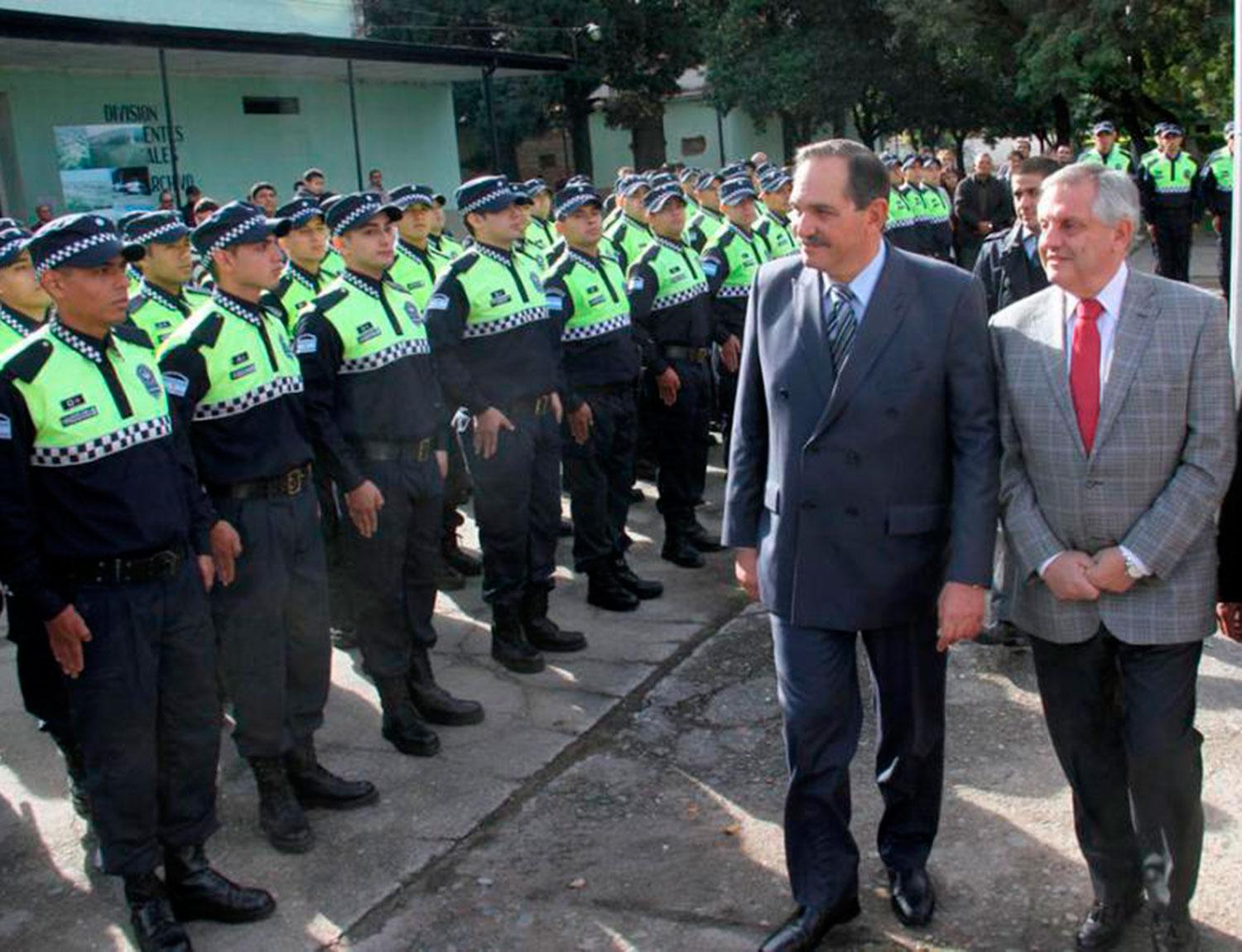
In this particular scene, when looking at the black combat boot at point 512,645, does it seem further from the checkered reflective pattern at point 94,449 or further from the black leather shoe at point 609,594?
the checkered reflective pattern at point 94,449

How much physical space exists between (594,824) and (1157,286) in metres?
2.48

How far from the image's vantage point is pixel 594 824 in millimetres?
4582

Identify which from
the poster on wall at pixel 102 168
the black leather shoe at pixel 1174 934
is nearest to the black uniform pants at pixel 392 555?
the black leather shoe at pixel 1174 934

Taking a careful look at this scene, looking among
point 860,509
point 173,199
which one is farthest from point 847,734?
point 173,199

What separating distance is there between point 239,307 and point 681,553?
3.58m

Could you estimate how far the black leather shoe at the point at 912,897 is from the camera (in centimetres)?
376

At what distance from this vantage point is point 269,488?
4543mm

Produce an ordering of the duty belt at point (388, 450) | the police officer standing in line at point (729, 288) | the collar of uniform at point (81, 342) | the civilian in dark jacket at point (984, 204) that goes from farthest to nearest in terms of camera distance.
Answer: the civilian in dark jacket at point (984, 204)
the police officer standing in line at point (729, 288)
the duty belt at point (388, 450)
the collar of uniform at point (81, 342)

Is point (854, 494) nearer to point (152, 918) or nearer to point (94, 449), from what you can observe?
point (94, 449)

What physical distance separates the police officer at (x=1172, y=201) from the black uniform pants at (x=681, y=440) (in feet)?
29.8

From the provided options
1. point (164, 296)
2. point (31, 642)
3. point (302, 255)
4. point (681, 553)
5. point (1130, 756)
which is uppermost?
point (302, 255)

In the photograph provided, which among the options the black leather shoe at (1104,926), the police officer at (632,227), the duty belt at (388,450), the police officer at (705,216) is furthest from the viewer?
the police officer at (705,216)

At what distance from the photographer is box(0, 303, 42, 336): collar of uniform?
595 cm

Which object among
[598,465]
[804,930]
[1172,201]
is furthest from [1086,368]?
[1172,201]
